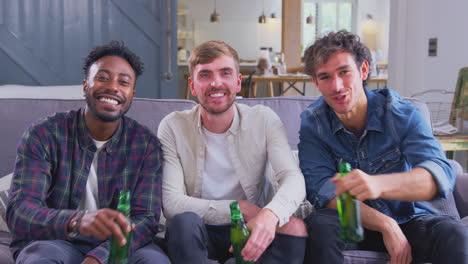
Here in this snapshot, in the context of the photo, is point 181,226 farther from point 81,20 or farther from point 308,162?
point 81,20

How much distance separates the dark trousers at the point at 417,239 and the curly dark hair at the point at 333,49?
0.53 m

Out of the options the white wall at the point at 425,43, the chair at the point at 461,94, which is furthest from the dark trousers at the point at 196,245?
the white wall at the point at 425,43

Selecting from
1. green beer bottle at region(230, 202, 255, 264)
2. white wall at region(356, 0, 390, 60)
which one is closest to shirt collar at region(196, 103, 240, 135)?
green beer bottle at region(230, 202, 255, 264)

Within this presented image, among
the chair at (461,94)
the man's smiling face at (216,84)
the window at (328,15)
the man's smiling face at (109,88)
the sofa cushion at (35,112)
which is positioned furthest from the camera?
the window at (328,15)

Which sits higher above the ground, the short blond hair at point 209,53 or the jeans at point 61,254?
the short blond hair at point 209,53

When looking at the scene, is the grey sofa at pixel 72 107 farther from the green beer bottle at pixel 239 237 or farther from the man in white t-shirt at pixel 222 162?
the green beer bottle at pixel 239 237

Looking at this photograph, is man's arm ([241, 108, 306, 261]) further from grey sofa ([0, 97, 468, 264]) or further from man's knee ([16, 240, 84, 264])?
man's knee ([16, 240, 84, 264])

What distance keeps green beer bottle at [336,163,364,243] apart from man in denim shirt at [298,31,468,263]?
0.60 feet

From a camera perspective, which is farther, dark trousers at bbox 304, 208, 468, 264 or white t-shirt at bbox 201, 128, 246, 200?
white t-shirt at bbox 201, 128, 246, 200

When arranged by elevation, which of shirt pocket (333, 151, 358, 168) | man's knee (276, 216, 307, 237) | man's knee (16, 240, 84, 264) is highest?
shirt pocket (333, 151, 358, 168)

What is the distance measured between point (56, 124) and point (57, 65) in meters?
2.15

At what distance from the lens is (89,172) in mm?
1767

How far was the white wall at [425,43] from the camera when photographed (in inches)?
155

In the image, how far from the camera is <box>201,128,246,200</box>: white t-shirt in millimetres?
1919
